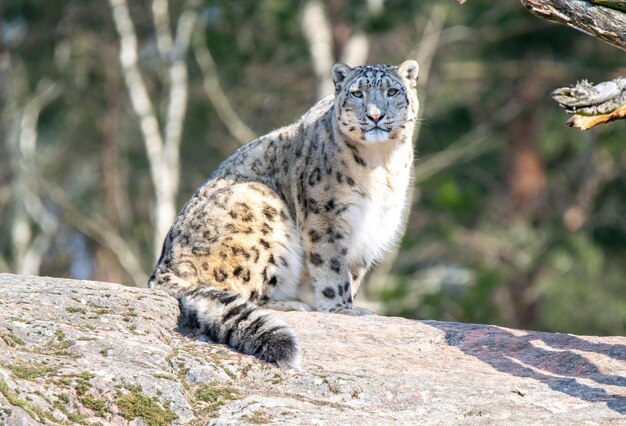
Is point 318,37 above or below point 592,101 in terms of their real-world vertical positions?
above

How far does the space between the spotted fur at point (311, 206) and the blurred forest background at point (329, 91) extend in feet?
53.7

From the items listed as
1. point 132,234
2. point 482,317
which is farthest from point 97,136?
point 482,317

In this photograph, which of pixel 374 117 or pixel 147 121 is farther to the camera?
pixel 147 121

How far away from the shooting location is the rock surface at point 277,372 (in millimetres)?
7652

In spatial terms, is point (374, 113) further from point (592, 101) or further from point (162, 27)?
point (162, 27)

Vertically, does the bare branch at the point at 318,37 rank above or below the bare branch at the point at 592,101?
above

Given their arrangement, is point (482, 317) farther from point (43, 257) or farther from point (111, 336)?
point (111, 336)

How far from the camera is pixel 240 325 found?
898cm

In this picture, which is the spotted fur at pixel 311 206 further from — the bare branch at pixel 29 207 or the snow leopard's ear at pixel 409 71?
the bare branch at pixel 29 207

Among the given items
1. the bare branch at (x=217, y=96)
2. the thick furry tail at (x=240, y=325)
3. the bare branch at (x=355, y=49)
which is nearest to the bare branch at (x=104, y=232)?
the bare branch at (x=217, y=96)

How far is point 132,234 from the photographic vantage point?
35.6m

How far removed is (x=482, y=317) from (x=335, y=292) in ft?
59.3

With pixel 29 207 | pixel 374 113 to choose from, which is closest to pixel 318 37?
pixel 29 207

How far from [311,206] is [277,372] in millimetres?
2978
